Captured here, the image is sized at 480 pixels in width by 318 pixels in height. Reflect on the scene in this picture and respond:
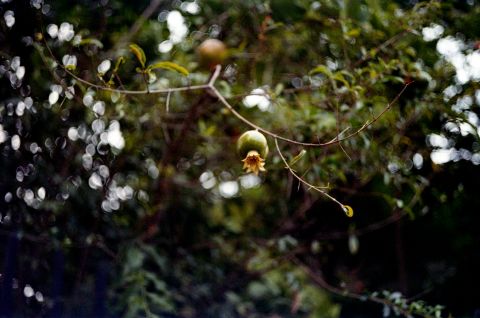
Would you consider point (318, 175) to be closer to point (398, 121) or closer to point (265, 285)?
point (398, 121)

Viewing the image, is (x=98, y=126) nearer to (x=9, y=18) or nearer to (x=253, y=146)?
(x=9, y=18)

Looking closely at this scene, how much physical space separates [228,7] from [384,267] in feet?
4.93

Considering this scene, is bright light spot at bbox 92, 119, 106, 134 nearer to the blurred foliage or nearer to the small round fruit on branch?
the blurred foliage

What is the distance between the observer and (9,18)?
1.28 meters

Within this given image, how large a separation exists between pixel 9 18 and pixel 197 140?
0.77 meters

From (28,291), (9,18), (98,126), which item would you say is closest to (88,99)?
(98,126)

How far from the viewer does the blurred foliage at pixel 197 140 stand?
1.28m

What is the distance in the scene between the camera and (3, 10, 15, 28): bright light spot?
1.27 m

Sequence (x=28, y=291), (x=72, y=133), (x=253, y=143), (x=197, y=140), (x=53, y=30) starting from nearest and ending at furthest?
(x=253, y=143), (x=28, y=291), (x=53, y=30), (x=72, y=133), (x=197, y=140)

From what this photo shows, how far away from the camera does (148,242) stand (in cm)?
171

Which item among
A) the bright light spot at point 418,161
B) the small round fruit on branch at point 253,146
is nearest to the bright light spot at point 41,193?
the small round fruit on branch at point 253,146

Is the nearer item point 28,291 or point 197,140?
point 28,291


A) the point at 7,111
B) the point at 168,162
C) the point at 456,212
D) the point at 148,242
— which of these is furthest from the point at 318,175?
the point at 456,212

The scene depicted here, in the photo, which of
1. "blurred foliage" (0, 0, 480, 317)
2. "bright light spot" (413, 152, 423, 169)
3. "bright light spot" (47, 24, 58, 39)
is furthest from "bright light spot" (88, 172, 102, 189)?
"bright light spot" (413, 152, 423, 169)
